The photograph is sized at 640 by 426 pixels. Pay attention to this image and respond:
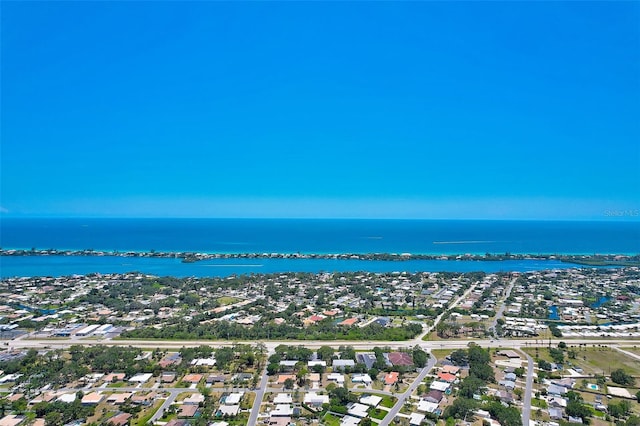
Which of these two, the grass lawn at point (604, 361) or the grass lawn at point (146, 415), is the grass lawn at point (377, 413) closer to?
the grass lawn at point (146, 415)

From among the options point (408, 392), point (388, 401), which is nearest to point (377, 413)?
point (388, 401)

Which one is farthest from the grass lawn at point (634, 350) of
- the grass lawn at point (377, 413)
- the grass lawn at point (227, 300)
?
the grass lawn at point (227, 300)

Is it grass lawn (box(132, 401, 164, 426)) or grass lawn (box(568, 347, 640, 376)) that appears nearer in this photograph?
grass lawn (box(132, 401, 164, 426))

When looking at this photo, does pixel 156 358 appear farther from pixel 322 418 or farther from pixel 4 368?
pixel 322 418

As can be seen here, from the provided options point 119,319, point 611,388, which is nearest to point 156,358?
point 119,319

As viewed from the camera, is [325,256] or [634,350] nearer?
[634,350]

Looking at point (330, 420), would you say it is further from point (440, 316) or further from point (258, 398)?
point (440, 316)

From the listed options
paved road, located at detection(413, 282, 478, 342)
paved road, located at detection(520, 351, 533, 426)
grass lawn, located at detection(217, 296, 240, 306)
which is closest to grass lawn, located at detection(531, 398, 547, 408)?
paved road, located at detection(520, 351, 533, 426)

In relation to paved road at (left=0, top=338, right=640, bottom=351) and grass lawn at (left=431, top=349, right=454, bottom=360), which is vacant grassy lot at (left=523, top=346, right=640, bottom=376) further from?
grass lawn at (left=431, top=349, right=454, bottom=360)
